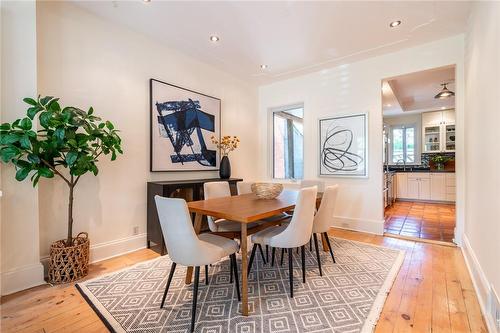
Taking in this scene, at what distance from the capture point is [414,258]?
2709 mm

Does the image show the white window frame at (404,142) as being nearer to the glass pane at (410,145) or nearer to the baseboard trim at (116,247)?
the glass pane at (410,145)

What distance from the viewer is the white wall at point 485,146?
5.05ft

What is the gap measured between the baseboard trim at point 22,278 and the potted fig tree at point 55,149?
0.32ft

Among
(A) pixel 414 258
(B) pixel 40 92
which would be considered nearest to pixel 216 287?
(A) pixel 414 258

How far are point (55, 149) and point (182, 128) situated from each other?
163 cm

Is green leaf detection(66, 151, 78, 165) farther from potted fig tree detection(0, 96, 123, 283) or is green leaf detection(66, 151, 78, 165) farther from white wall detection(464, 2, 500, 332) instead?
white wall detection(464, 2, 500, 332)

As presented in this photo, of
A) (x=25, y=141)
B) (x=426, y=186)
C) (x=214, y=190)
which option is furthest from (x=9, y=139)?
(x=426, y=186)

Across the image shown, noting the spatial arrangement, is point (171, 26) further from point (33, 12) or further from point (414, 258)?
point (414, 258)

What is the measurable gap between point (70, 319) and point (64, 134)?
1434 mm

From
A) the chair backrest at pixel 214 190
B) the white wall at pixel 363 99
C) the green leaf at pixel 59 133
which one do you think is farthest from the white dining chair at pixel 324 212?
the green leaf at pixel 59 133

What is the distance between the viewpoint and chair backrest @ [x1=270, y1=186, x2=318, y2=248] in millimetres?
1920

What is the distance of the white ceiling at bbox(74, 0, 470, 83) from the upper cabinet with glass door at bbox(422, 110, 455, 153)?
15.6 feet

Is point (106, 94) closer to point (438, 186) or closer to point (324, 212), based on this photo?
point (324, 212)

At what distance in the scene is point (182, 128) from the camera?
3475 mm
